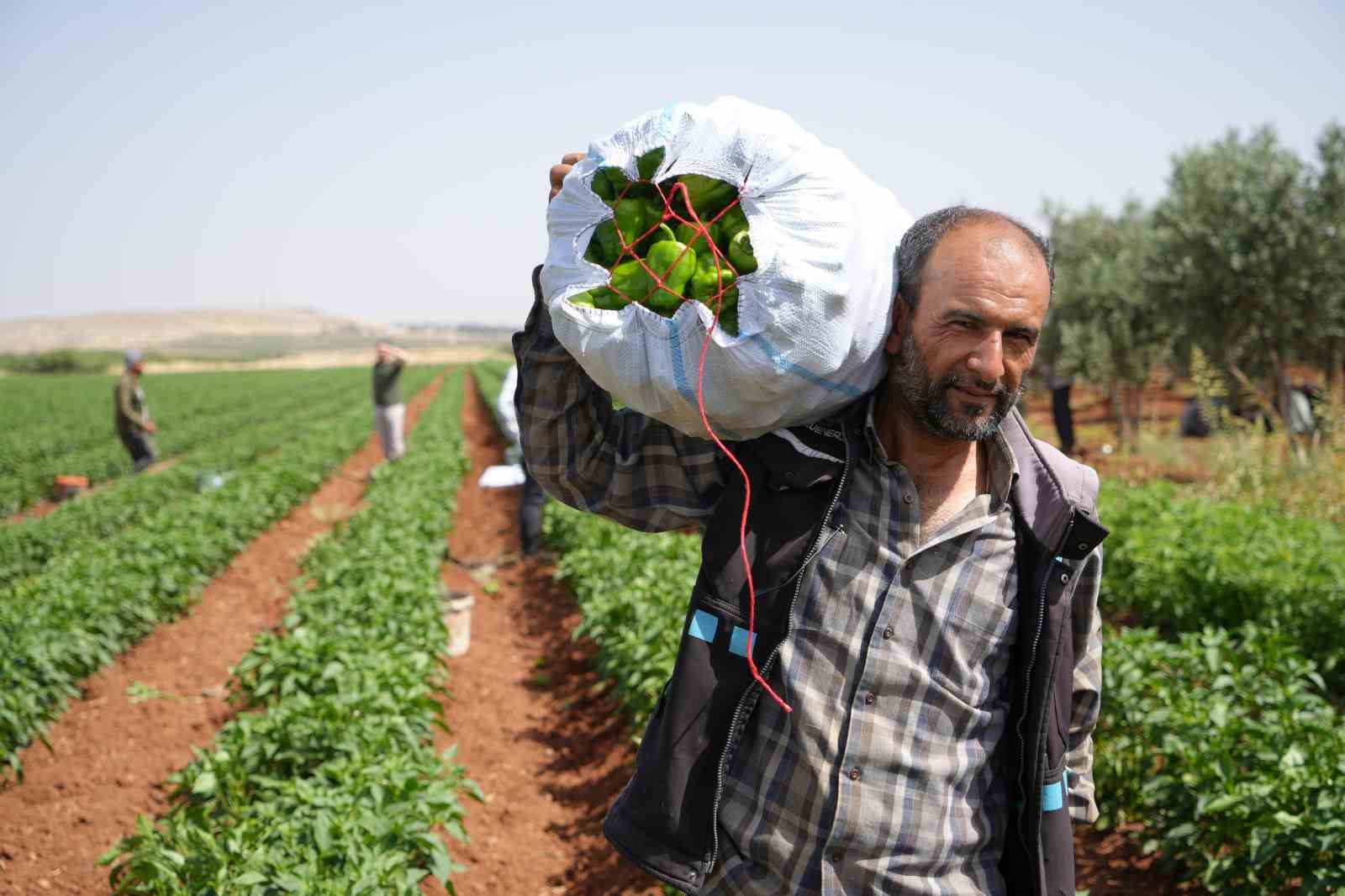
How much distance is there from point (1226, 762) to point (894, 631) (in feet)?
7.82

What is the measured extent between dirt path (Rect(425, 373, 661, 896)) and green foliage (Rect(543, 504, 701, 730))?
331 millimetres

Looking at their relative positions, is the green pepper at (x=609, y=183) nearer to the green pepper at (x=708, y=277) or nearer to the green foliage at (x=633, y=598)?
the green pepper at (x=708, y=277)

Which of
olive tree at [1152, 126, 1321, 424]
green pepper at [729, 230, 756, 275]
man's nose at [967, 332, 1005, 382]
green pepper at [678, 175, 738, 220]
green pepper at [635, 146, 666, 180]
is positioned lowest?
man's nose at [967, 332, 1005, 382]

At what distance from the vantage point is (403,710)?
428 centimetres

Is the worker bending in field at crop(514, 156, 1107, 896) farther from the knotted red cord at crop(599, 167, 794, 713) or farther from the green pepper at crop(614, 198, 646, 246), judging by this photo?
the green pepper at crop(614, 198, 646, 246)

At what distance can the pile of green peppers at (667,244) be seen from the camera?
1.66 metres

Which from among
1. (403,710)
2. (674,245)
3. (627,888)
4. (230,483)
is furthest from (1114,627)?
(230,483)

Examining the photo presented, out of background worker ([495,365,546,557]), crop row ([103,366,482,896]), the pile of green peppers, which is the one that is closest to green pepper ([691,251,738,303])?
the pile of green peppers

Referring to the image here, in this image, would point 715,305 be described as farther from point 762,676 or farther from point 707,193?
point 762,676

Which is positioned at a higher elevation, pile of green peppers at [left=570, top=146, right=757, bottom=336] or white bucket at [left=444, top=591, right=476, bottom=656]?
pile of green peppers at [left=570, top=146, right=757, bottom=336]

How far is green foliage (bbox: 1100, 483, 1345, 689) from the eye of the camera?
17.3 feet

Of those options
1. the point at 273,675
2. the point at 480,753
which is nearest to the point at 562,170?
the point at 273,675

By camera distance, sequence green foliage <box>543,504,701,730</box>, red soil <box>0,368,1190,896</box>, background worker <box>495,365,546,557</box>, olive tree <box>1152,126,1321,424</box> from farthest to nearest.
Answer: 1. olive tree <box>1152,126,1321,424</box>
2. background worker <box>495,365,546,557</box>
3. green foliage <box>543,504,701,730</box>
4. red soil <box>0,368,1190,896</box>

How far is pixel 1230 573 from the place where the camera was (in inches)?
227
